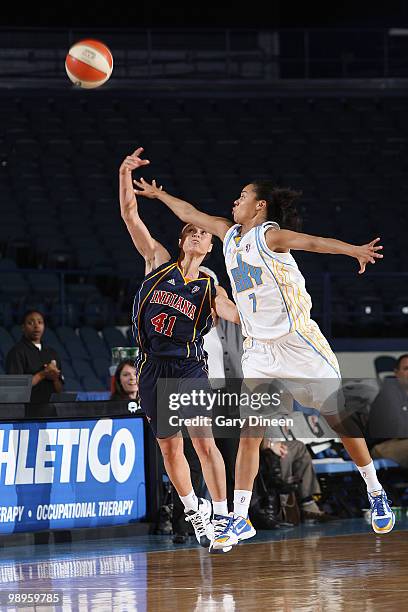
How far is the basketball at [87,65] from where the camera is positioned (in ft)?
28.0

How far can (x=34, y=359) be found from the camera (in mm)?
10789

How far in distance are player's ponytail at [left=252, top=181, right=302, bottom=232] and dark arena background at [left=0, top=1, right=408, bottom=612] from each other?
231cm

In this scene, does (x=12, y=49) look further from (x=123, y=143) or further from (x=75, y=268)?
(x=75, y=268)

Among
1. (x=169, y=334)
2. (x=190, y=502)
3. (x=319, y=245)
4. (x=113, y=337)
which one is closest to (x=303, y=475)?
(x=190, y=502)

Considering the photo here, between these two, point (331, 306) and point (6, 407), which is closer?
point (6, 407)

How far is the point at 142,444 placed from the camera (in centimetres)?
993

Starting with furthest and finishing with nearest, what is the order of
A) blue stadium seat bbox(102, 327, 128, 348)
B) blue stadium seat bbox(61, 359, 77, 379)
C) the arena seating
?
the arena seating
blue stadium seat bbox(102, 327, 128, 348)
blue stadium seat bbox(61, 359, 77, 379)

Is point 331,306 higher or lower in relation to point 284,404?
higher

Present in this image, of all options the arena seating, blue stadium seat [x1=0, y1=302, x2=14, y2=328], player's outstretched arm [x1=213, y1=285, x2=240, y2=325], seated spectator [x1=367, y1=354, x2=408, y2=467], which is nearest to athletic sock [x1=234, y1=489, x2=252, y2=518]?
player's outstretched arm [x1=213, y1=285, x2=240, y2=325]

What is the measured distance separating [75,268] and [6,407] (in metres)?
7.74

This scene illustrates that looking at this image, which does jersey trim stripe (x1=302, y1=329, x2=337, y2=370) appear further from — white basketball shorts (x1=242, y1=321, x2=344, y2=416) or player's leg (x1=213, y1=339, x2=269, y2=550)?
player's leg (x1=213, y1=339, x2=269, y2=550)

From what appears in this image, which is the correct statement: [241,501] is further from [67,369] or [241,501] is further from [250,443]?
[67,369]

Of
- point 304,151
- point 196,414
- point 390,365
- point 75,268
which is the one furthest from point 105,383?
point 304,151

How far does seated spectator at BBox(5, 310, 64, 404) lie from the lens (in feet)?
35.1
